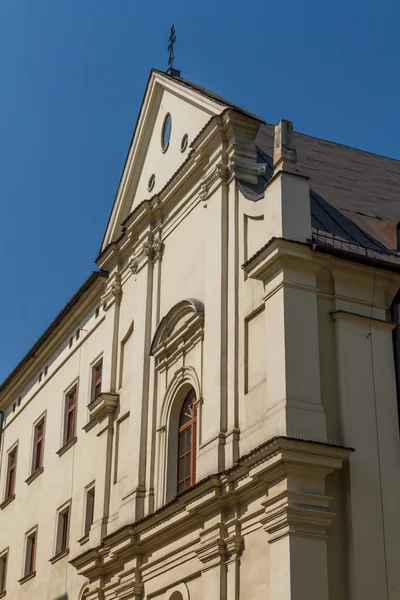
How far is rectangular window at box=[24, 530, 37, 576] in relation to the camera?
91.9ft

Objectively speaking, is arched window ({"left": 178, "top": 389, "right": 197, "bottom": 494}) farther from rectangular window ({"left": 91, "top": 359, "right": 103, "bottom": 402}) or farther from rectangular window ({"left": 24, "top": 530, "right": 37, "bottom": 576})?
rectangular window ({"left": 24, "top": 530, "right": 37, "bottom": 576})

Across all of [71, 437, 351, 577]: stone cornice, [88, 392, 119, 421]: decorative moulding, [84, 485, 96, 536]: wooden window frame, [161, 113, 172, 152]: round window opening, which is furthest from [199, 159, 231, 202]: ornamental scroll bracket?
[84, 485, 96, 536]: wooden window frame

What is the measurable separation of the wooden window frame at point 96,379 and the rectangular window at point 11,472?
7051 millimetres

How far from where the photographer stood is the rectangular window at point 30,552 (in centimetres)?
2800

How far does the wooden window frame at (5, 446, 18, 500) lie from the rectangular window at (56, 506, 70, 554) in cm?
552

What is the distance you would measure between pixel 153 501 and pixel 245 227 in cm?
598

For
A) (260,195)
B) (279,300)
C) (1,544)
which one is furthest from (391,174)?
(1,544)

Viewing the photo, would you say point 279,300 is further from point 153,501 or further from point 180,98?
point 180,98

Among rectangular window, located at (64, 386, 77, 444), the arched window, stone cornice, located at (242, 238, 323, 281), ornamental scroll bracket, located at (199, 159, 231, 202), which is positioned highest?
ornamental scroll bracket, located at (199, 159, 231, 202)

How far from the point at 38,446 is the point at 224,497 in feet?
45.8

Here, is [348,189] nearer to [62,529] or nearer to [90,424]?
[90,424]

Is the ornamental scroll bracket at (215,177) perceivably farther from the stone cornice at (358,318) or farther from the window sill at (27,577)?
the window sill at (27,577)

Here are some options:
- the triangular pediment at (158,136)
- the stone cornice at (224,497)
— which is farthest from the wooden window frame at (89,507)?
the triangular pediment at (158,136)

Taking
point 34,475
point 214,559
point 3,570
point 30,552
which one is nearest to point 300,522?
point 214,559
